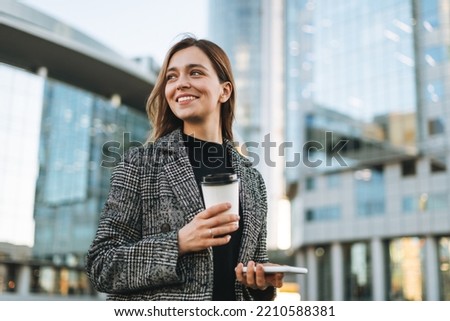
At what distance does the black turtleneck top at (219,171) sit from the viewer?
6.49 ft

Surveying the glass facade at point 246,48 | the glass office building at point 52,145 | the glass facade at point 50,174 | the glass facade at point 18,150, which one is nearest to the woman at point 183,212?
the glass office building at point 52,145

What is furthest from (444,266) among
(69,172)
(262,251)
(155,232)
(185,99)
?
(155,232)

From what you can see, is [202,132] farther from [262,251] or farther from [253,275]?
[253,275]

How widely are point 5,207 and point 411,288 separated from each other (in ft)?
79.3

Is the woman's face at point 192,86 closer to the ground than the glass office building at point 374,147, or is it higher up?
closer to the ground

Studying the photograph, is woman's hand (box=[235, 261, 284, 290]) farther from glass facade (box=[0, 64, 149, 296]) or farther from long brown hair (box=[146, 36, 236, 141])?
glass facade (box=[0, 64, 149, 296])

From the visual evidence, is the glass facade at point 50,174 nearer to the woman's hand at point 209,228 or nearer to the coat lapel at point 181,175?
the coat lapel at point 181,175

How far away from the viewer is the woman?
1833 millimetres

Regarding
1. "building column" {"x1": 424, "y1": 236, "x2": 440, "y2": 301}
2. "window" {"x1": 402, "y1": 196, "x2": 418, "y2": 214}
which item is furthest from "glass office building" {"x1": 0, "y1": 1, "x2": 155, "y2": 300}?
"building column" {"x1": 424, "y1": 236, "x2": 440, "y2": 301}

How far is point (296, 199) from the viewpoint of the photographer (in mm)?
49281

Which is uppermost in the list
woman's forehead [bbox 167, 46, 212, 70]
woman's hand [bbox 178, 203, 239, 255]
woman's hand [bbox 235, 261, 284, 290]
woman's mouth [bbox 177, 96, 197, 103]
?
woman's forehead [bbox 167, 46, 212, 70]

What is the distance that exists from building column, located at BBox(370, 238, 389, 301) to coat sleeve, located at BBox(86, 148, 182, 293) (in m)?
40.4

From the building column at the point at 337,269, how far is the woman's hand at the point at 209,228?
140 ft

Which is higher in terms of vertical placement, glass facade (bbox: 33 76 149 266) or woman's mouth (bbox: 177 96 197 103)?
glass facade (bbox: 33 76 149 266)
